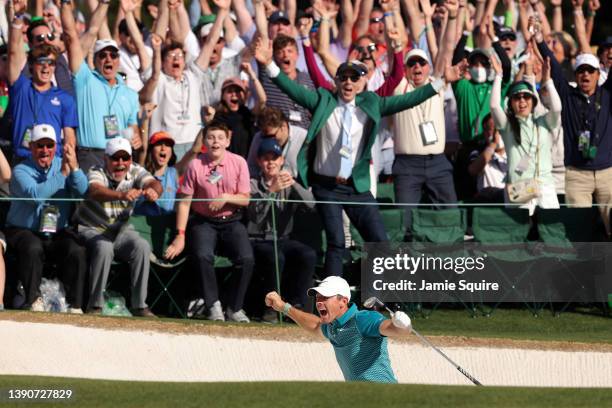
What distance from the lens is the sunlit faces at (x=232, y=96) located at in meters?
15.9

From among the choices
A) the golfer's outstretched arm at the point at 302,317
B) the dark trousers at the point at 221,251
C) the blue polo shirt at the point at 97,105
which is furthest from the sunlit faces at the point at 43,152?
the golfer's outstretched arm at the point at 302,317

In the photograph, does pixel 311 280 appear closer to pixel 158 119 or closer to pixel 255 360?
pixel 255 360

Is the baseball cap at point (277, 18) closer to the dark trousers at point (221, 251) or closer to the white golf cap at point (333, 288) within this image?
the dark trousers at point (221, 251)

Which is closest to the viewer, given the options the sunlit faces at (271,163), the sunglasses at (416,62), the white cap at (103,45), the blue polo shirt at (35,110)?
the sunlit faces at (271,163)

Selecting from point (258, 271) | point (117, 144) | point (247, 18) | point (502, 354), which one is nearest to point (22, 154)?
point (117, 144)

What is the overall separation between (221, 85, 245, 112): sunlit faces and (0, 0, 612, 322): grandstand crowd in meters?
0.02

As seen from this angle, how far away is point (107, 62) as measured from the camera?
51.1 feet

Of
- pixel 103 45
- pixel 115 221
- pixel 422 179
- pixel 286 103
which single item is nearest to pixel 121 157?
pixel 115 221

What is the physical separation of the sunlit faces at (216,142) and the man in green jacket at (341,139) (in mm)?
821

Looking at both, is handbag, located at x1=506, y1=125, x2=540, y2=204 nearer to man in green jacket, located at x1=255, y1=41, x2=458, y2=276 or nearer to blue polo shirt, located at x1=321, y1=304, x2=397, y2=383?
man in green jacket, located at x1=255, y1=41, x2=458, y2=276

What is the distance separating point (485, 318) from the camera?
1512 cm

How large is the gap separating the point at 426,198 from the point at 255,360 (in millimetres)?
2951

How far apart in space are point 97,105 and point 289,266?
8.85 ft

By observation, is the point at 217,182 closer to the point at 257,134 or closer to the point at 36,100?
the point at 257,134
